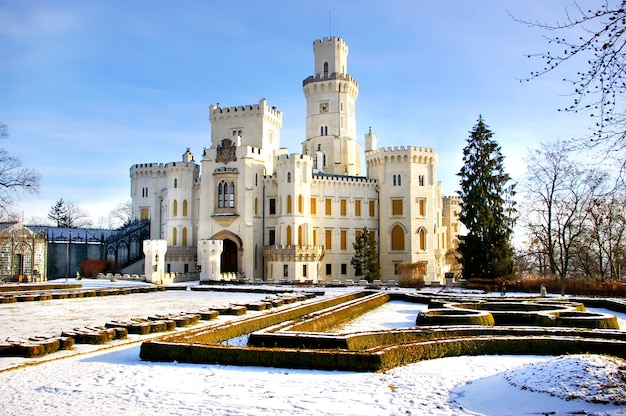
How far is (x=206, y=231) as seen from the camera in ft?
172

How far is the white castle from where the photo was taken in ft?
167

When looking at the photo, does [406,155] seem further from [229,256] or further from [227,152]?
[229,256]

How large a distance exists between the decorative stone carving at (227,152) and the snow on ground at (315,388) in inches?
1587

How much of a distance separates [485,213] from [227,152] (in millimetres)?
23671

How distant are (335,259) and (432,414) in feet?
149

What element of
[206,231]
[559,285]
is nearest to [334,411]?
[559,285]

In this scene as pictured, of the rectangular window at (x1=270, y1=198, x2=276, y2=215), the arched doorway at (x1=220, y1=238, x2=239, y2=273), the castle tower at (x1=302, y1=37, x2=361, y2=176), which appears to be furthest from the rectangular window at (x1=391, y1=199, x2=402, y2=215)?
the arched doorway at (x1=220, y1=238, x2=239, y2=273)

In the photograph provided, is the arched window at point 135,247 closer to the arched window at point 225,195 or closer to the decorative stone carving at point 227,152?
the arched window at point 225,195

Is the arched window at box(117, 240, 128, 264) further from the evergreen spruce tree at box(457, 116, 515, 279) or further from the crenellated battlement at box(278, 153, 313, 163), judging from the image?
the evergreen spruce tree at box(457, 116, 515, 279)

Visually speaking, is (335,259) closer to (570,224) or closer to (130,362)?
(570,224)

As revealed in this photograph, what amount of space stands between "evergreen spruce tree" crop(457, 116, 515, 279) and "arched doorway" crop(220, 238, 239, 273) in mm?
20735

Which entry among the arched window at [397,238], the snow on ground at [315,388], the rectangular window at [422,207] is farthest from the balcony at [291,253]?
the snow on ground at [315,388]

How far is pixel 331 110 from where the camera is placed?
199ft

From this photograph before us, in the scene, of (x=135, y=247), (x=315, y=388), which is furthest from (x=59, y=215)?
(x=315, y=388)
